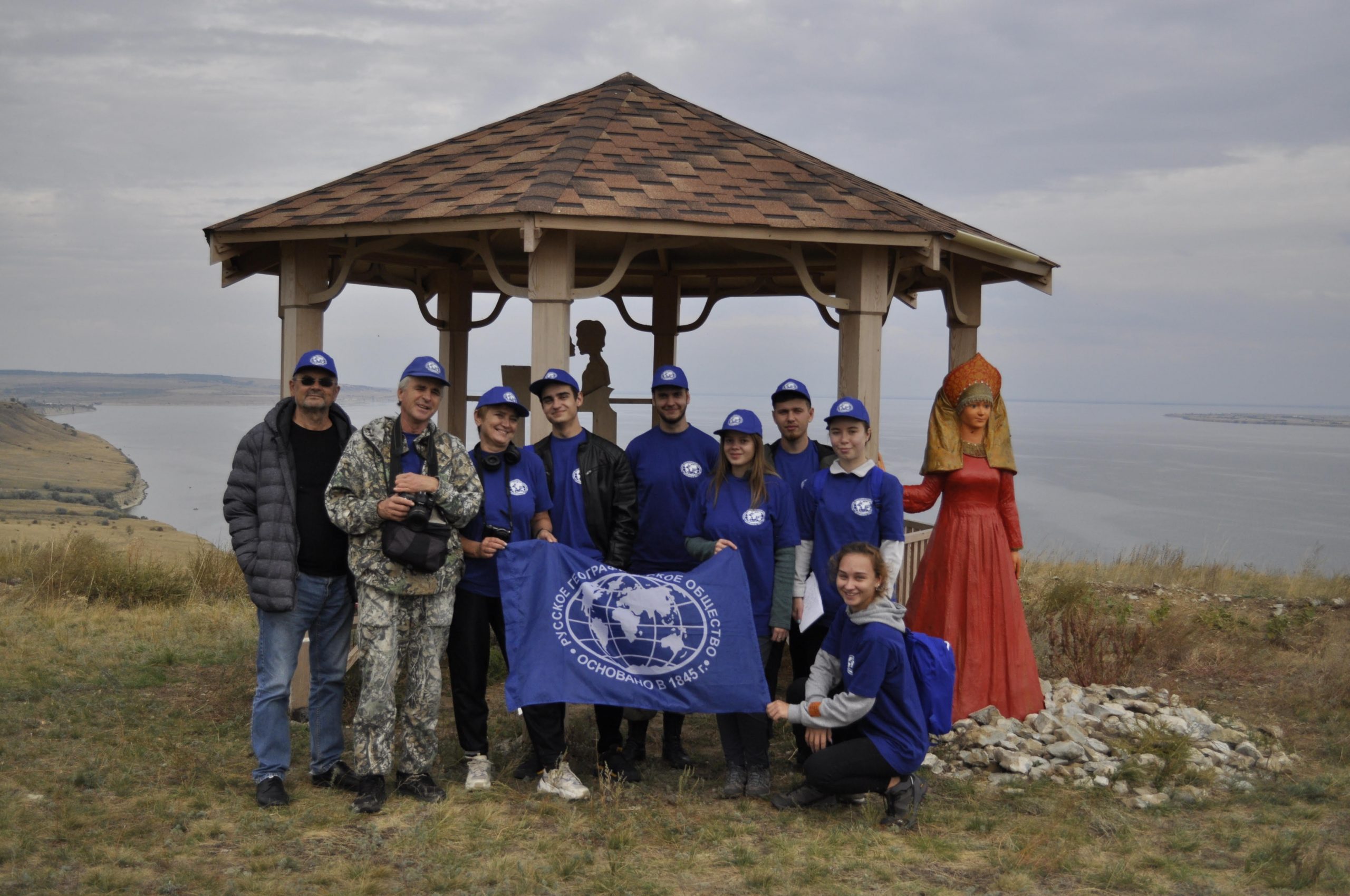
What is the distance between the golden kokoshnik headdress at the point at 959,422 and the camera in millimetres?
7000

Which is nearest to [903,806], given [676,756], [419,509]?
[676,756]

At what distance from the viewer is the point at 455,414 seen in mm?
12078

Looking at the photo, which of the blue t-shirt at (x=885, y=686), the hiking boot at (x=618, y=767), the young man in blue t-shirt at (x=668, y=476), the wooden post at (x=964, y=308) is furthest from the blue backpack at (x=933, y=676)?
the wooden post at (x=964, y=308)

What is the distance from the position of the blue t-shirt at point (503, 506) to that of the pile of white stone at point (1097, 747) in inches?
109

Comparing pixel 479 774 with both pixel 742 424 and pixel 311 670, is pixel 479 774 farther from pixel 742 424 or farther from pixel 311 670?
pixel 742 424

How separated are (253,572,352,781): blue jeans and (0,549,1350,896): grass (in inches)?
10.2

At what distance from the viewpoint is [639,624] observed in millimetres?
5883

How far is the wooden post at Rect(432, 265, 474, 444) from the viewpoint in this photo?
11.9m

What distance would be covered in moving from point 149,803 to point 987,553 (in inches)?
194

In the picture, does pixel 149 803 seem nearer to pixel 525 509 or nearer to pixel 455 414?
pixel 525 509

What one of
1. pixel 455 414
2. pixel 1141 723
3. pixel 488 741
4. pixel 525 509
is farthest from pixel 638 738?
pixel 455 414

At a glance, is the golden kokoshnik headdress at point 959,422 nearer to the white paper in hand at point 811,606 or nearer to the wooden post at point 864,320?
the wooden post at point 864,320

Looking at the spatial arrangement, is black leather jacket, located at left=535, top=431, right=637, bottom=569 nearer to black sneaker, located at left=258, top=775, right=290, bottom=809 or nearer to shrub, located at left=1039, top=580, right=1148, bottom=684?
black sneaker, located at left=258, top=775, right=290, bottom=809

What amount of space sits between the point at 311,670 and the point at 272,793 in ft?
2.06
